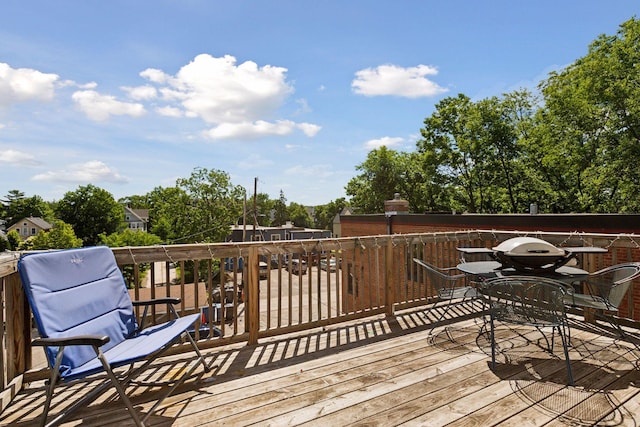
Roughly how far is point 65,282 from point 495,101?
21018 mm

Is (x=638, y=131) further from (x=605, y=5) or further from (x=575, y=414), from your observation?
(x=575, y=414)

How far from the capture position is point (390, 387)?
234cm

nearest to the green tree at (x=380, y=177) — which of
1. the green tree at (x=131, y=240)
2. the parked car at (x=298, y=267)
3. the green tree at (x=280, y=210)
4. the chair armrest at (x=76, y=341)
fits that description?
the parked car at (x=298, y=267)

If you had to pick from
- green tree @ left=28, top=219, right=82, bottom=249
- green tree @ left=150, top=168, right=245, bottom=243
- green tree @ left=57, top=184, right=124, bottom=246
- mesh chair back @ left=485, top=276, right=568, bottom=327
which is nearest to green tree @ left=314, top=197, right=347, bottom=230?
green tree @ left=150, top=168, right=245, bottom=243

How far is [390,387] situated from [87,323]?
2046 mm

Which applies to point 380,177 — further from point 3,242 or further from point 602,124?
point 3,242

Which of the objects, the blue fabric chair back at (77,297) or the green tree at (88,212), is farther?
the green tree at (88,212)

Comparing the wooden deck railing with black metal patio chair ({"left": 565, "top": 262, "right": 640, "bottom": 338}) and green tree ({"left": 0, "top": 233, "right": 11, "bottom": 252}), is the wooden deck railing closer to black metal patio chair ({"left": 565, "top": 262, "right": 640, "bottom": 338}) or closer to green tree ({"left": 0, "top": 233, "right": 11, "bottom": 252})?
green tree ({"left": 0, "top": 233, "right": 11, "bottom": 252})

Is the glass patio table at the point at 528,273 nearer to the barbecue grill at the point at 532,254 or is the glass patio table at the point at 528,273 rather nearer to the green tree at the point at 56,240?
the barbecue grill at the point at 532,254

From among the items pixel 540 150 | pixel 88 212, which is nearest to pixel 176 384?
pixel 540 150

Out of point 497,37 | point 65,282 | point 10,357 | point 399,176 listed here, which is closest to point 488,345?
point 65,282

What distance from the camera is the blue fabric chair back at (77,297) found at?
1947 mm

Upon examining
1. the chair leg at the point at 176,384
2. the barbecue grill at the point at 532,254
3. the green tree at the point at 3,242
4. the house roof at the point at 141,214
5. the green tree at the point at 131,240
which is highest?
the house roof at the point at 141,214

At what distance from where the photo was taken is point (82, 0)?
5719 millimetres
